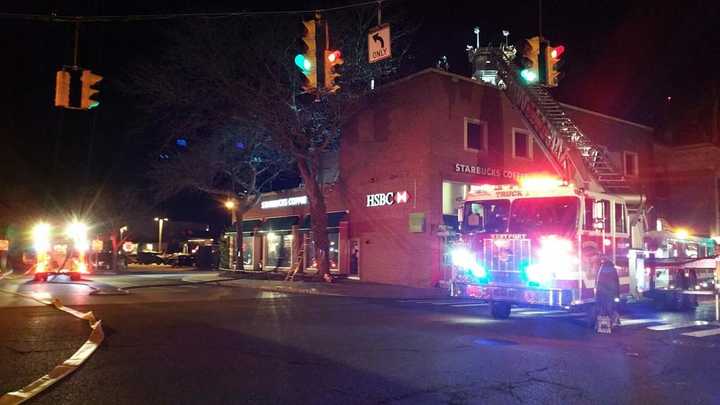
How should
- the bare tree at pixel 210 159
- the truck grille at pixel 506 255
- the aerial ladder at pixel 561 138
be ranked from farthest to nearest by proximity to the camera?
the bare tree at pixel 210 159 → the aerial ladder at pixel 561 138 → the truck grille at pixel 506 255

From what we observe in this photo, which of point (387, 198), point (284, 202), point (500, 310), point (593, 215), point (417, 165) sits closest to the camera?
point (593, 215)

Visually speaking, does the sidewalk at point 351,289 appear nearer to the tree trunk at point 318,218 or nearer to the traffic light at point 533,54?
the tree trunk at point 318,218

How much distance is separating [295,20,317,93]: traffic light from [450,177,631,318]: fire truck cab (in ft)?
14.7

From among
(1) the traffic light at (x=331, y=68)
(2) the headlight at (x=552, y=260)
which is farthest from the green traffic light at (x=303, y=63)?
(2) the headlight at (x=552, y=260)

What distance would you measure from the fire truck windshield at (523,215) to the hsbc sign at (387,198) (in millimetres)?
12090

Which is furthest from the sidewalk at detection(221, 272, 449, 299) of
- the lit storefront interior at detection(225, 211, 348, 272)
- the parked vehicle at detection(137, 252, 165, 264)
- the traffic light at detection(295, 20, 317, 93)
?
the parked vehicle at detection(137, 252, 165, 264)

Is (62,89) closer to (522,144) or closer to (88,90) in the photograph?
(88,90)

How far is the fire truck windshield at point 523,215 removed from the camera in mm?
11969

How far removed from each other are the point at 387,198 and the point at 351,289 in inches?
206

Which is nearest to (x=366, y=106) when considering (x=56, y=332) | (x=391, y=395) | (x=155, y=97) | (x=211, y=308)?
(x=155, y=97)

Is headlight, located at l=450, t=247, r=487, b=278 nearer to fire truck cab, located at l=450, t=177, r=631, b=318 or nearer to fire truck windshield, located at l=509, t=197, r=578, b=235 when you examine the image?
fire truck cab, located at l=450, t=177, r=631, b=318

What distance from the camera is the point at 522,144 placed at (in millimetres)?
28141

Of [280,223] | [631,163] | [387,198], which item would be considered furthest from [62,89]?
[631,163]

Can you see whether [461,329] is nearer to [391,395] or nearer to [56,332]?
[391,395]
